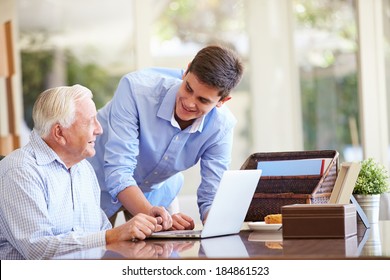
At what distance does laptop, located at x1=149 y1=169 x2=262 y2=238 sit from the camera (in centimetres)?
236

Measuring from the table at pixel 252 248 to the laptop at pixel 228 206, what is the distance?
0.15 feet

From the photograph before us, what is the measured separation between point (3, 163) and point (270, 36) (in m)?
4.42

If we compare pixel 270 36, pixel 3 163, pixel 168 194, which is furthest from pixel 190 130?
pixel 270 36

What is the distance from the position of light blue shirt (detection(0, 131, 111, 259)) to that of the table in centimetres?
22

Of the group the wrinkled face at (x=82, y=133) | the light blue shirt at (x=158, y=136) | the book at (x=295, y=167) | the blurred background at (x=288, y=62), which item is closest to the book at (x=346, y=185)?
the book at (x=295, y=167)

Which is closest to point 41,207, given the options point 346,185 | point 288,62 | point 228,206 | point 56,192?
point 56,192

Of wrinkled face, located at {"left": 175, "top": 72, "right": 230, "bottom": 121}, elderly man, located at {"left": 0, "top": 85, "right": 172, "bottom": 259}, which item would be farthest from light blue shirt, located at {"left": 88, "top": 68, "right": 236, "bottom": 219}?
elderly man, located at {"left": 0, "top": 85, "right": 172, "bottom": 259}

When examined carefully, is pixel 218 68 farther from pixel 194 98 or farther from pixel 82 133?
pixel 82 133

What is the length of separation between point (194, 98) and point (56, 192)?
2.00 feet

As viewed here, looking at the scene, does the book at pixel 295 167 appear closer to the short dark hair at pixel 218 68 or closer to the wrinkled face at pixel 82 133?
the short dark hair at pixel 218 68

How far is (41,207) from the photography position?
2.44m

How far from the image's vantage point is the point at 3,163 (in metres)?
2.53

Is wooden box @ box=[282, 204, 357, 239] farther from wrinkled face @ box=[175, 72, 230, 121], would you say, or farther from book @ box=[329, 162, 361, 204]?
wrinkled face @ box=[175, 72, 230, 121]

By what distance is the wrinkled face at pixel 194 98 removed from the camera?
2834 millimetres
